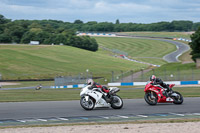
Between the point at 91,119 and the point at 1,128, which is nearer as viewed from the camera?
the point at 1,128

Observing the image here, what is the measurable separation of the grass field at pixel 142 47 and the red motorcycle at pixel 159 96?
8772 cm

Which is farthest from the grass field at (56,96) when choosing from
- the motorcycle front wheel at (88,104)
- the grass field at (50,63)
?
the grass field at (50,63)

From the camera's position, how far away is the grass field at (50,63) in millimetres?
81500

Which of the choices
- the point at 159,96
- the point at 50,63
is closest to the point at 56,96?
the point at 159,96

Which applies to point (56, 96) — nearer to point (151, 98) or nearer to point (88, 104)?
point (151, 98)

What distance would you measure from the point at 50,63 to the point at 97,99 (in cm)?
7953

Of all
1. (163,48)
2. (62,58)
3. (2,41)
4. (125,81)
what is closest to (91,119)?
(125,81)

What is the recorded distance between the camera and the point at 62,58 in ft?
345

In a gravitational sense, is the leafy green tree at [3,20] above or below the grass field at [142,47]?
above

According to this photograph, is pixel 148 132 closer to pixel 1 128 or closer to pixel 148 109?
pixel 1 128

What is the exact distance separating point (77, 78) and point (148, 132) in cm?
4578

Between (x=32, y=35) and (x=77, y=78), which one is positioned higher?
(x=32, y=35)

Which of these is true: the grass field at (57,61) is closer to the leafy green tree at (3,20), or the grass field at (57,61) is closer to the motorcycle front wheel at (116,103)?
the leafy green tree at (3,20)

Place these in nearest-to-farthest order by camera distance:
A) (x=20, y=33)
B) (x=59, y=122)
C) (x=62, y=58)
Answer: (x=59, y=122)
(x=62, y=58)
(x=20, y=33)
